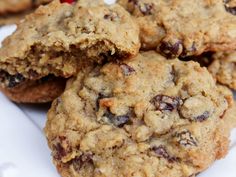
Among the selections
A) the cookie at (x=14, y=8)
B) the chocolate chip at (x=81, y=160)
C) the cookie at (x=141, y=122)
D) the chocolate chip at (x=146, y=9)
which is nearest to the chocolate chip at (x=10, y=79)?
the cookie at (x=141, y=122)

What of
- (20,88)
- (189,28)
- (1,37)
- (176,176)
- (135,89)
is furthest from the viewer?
(1,37)

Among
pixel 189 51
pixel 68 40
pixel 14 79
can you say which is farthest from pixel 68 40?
pixel 189 51

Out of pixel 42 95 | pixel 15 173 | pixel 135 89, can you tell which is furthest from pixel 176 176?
pixel 42 95

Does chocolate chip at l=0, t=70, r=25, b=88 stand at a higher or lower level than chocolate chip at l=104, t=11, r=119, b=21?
lower

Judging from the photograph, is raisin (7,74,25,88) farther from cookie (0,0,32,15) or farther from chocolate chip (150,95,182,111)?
cookie (0,0,32,15)

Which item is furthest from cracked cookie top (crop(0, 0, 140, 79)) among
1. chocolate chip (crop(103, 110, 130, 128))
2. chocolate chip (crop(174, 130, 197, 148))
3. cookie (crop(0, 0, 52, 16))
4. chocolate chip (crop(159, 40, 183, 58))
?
cookie (crop(0, 0, 52, 16))

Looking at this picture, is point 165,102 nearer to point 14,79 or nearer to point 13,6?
point 14,79

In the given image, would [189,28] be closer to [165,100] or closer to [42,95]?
[165,100]
